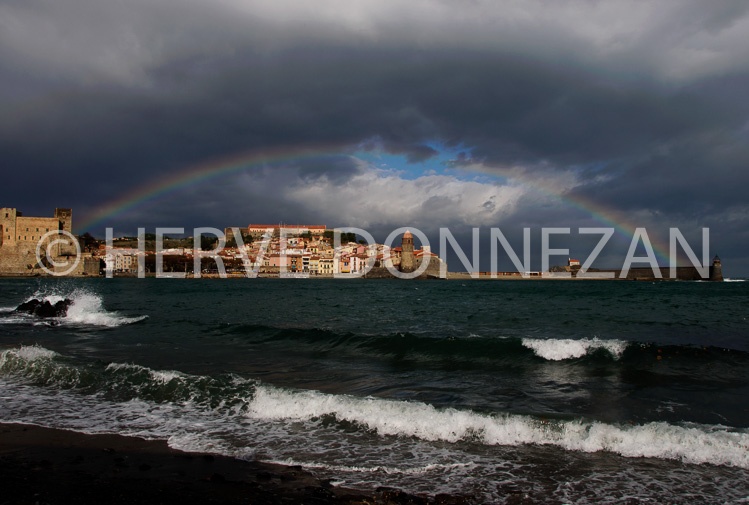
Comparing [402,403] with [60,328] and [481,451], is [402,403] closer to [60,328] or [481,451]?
[481,451]

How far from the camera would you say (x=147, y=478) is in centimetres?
505

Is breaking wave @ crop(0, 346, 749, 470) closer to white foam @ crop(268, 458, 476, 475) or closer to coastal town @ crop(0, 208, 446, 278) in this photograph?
white foam @ crop(268, 458, 476, 475)

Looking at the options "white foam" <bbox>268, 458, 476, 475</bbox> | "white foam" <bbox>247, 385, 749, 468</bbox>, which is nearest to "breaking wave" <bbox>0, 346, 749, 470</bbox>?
"white foam" <bbox>247, 385, 749, 468</bbox>

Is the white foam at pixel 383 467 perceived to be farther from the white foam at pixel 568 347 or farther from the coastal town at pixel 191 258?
the coastal town at pixel 191 258

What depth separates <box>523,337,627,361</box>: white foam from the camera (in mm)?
12984

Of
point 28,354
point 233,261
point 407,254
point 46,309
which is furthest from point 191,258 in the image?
point 28,354

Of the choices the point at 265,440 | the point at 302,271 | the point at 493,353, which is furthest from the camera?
the point at 302,271

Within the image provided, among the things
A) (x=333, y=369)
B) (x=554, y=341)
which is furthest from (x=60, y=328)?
(x=554, y=341)

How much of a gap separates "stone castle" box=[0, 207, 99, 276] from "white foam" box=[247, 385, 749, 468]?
124703 millimetres

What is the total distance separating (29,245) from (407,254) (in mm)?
97324

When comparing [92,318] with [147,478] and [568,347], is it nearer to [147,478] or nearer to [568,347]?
[147,478]

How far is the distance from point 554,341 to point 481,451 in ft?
28.2

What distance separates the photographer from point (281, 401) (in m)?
8.03

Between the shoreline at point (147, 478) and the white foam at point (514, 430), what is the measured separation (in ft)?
6.67
